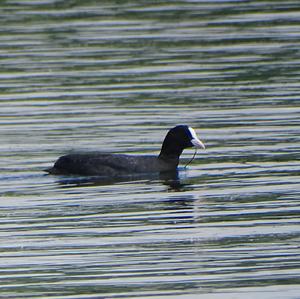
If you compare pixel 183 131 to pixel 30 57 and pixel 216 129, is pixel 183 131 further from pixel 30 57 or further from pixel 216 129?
pixel 30 57

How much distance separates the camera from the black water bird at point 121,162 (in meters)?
18.2

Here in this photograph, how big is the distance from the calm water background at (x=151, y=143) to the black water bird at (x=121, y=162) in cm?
20

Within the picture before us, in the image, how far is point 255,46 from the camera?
95.6 feet

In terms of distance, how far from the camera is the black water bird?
18.2 metres

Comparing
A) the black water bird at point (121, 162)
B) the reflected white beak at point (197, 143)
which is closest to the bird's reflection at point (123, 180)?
the black water bird at point (121, 162)

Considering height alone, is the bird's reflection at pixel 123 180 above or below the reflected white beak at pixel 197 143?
below

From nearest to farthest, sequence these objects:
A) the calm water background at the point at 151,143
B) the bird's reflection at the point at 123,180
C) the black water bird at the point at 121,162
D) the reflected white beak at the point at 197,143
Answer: the calm water background at the point at 151,143 → the bird's reflection at the point at 123,180 → the black water bird at the point at 121,162 → the reflected white beak at the point at 197,143

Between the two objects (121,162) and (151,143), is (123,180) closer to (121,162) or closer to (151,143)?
(121,162)

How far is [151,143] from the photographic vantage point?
20219 mm

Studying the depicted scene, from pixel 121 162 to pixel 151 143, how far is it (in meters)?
2.04

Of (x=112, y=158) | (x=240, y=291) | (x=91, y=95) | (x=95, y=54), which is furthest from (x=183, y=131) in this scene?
(x=95, y=54)

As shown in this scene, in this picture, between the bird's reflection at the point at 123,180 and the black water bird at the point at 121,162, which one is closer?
the bird's reflection at the point at 123,180

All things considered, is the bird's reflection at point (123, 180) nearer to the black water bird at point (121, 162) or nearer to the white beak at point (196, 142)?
the black water bird at point (121, 162)

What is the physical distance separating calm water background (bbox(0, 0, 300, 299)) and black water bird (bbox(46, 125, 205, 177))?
0.67 feet
